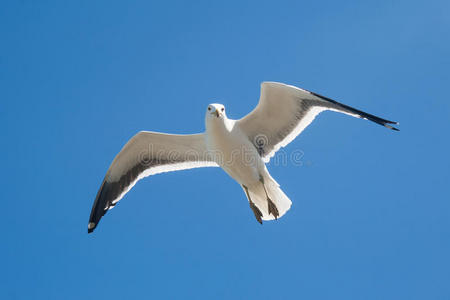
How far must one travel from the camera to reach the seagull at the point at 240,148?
6090 mm

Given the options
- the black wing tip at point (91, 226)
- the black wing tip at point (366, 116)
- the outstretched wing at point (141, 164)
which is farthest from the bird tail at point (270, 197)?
the black wing tip at point (91, 226)

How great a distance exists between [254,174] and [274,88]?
1.10m

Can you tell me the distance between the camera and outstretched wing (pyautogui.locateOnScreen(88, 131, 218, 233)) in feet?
22.4

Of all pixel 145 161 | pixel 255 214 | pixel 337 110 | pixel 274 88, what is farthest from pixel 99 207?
pixel 337 110

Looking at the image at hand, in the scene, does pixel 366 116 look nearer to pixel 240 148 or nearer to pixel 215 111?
pixel 240 148

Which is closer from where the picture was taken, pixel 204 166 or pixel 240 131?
pixel 240 131

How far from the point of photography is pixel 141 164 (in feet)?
22.9

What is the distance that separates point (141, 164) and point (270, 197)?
190cm

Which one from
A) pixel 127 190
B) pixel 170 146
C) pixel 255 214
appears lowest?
pixel 255 214

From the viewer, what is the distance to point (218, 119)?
19.4 feet

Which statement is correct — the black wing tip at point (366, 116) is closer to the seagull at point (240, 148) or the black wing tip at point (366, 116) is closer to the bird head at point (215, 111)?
the seagull at point (240, 148)

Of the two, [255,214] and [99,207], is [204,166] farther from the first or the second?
[99,207]

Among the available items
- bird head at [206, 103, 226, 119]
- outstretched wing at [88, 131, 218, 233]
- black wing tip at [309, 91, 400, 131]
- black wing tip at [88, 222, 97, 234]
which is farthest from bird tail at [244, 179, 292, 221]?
black wing tip at [88, 222, 97, 234]

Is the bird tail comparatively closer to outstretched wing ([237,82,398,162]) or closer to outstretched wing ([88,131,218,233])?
outstretched wing ([237,82,398,162])
